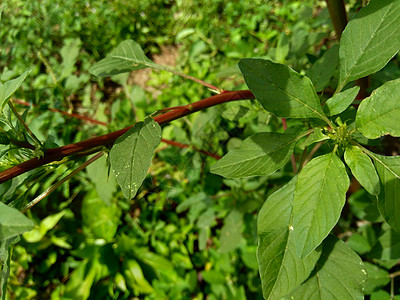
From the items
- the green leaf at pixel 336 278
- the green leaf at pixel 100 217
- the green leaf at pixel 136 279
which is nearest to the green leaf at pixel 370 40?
the green leaf at pixel 336 278

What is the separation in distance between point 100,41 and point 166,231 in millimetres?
2343

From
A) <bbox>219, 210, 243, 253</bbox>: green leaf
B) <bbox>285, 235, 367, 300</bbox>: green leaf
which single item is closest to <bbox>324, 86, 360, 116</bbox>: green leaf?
<bbox>285, 235, 367, 300</bbox>: green leaf

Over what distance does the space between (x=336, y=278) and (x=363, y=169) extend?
315 mm

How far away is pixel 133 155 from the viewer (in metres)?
0.64

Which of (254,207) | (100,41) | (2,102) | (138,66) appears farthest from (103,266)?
(100,41)

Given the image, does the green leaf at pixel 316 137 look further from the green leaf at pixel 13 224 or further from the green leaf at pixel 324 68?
the green leaf at pixel 13 224

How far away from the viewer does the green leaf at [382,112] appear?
0.61 meters

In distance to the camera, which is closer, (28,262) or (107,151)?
(107,151)

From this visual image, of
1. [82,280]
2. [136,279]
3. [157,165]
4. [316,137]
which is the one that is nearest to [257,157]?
[316,137]

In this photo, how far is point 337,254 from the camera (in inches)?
32.4

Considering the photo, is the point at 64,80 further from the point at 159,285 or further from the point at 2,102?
the point at 159,285

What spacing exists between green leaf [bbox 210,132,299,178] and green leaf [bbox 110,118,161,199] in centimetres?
16

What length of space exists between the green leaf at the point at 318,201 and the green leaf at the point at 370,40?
25cm

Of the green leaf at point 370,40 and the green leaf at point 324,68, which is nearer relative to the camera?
the green leaf at point 370,40
